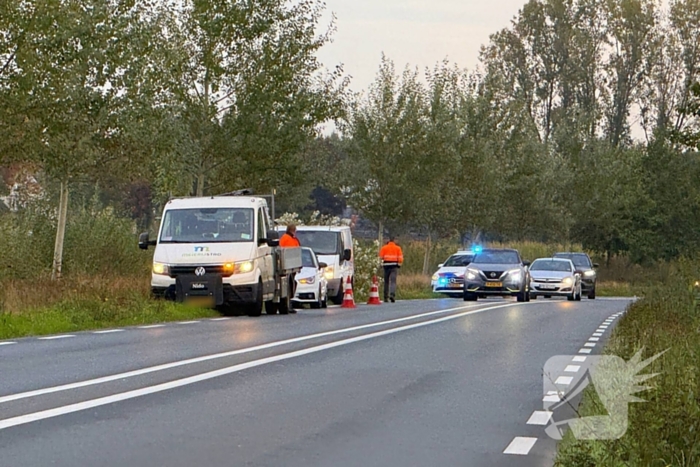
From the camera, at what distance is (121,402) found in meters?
11.3

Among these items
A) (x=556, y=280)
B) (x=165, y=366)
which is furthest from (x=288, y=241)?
(x=556, y=280)

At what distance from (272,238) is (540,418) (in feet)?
52.2

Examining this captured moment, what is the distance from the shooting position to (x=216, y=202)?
26891mm

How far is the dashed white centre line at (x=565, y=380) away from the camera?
13886 millimetres

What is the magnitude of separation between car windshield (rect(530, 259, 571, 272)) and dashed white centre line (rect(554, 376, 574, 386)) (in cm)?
3118

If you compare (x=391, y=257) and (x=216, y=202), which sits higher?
(x=216, y=202)

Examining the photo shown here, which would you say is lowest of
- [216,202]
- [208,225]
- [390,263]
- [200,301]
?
[200,301]

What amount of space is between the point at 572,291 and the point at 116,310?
24.2 metres

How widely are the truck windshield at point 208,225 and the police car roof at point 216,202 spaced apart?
0.08 metres

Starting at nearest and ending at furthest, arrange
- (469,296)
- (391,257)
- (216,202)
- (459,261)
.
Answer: (216,202) < (391,257) < (469,296) < (459,261)

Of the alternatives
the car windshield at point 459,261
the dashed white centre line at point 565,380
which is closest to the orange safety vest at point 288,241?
the dashed white centre line at point 565,380

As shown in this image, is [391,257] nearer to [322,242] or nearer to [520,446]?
[322,242]

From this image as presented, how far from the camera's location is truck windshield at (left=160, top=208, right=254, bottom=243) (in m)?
26.4

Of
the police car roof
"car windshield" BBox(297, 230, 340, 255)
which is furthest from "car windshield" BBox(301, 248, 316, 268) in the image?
the police car roof
